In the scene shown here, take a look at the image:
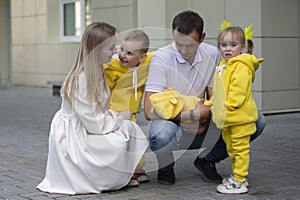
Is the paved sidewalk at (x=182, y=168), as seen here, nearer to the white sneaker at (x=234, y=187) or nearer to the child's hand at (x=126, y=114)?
the white sneaker at (x=234, y=187)

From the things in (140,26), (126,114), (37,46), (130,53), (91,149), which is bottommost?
(91,149)

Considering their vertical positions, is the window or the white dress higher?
the window

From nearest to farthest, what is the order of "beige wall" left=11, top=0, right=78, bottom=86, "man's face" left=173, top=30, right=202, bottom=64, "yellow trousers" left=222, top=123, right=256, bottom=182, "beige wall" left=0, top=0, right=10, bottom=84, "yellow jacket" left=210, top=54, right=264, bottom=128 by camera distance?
1. "yellow jacket" left=210, top=54, right=264, bottom=128
2. "yellow trousers" left=222, top=123, right=256, bottom=182
3. "man's face" left=173, top=30, right=202, bottom=64
4. "beige wall" left=11, top=0, right=78, bottom=86
5. "beige wall" left=0, top=0, right=10, bottom=84

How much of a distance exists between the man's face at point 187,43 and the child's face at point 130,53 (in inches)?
12.5

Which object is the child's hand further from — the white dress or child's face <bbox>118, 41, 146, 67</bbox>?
child's face <bbox>118, 41, 146, 67</bbox>

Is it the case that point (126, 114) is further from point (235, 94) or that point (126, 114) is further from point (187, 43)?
point (235, 94)

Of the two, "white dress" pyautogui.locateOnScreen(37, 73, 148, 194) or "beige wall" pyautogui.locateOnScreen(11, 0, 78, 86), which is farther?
"beige wall" pyautogui.locateOnScreen(11, 0, 78, 86)

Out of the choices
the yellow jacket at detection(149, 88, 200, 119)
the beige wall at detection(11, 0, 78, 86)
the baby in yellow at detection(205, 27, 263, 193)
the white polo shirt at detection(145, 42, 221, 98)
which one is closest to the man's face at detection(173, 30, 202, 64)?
the white polo shirt at detection(145, 42, 221, 98)

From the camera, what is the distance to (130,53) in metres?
5.40

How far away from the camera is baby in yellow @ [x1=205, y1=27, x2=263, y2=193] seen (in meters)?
5.02

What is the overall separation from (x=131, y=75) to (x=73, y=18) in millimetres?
12874

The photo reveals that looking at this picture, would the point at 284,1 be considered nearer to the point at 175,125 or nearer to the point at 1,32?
the point at 175,125

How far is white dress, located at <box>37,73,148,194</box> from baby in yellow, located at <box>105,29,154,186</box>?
188 mm

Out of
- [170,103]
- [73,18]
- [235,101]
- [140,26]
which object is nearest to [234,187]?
[235,101]
